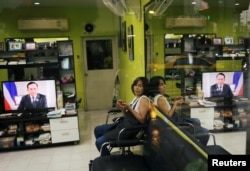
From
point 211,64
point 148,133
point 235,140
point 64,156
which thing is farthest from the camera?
point 64,156

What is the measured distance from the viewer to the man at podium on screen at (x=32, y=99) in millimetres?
3848

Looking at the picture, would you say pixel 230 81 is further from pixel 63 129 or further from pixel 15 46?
pixel 15 46

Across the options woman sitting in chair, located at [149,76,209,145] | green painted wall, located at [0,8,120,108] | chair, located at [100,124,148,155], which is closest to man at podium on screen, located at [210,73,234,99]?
woman sitting in chair, located at [149,76,209,145]

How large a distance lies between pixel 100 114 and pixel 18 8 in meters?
3.08

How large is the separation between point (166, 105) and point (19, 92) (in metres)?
2.52

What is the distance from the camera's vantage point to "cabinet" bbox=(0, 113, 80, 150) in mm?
3779

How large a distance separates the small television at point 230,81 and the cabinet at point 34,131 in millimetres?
2623

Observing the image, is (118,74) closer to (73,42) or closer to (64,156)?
(73,42)

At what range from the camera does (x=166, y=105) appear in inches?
93.0

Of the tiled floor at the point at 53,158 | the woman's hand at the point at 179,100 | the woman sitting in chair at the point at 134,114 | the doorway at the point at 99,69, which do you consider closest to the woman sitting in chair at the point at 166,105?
the woman's hand at the point at 179,100

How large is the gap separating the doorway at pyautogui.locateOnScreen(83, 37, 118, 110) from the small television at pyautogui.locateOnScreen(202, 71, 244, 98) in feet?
15.2

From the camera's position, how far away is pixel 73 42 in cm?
600

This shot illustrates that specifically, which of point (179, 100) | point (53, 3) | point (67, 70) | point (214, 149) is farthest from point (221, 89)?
point (53, 3)

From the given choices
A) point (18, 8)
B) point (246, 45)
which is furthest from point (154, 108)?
point (18, 8)
